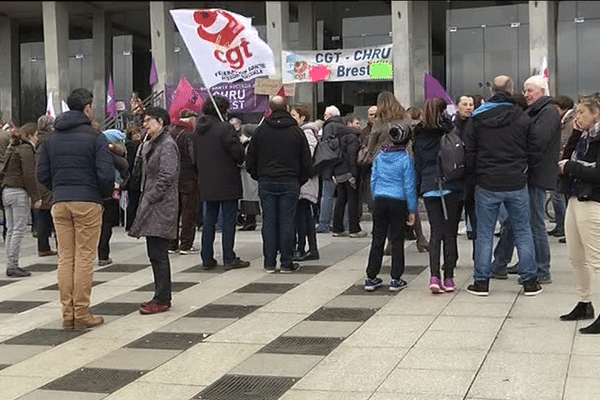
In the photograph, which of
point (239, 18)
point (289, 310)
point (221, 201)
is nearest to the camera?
point (289, 310)

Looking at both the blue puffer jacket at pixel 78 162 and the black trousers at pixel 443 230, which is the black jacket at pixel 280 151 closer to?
the black trousers at pixel 443 230

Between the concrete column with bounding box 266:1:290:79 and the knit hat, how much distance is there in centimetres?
1961

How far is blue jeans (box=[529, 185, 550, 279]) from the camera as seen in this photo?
27.7 ft

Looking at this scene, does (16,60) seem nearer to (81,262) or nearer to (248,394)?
(81,262)

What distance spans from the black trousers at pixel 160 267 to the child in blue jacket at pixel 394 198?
83.3 inches

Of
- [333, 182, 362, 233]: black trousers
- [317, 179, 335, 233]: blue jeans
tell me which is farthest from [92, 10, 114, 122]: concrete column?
[333, 182, 362, 233]: black trousers

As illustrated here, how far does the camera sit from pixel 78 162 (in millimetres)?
7379

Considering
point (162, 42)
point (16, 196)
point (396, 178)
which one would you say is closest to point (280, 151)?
point (396, 178)

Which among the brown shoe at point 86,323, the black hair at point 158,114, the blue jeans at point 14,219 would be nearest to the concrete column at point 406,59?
the blue jeans at point 14,219

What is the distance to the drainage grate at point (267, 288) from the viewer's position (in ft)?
29.1

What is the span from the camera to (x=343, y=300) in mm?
8297

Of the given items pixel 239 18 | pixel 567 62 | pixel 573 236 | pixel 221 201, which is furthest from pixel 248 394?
pixel 567 62

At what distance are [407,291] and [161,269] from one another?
2.55 meters

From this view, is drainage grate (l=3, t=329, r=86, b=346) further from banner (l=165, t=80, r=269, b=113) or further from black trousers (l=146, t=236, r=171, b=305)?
banner (l=165, t=80, r=269, b=113)
